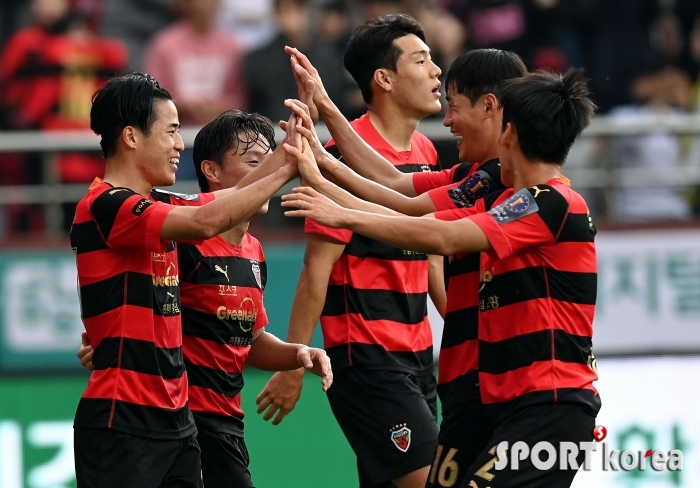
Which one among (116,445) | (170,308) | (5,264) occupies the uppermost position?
(5,264)

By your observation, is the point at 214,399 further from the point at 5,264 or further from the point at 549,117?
the point at 5,264

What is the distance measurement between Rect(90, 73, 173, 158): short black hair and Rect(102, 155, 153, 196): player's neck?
0.14ft

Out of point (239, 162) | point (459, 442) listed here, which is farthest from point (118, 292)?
point (459, 442)

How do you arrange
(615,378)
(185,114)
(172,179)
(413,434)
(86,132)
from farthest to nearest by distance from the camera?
(185,114) < (86,132) < (615,378) < (413,434) < (172,179)

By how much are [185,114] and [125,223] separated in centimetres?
480

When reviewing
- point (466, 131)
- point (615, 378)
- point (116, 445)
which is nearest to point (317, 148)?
point (466, 131)

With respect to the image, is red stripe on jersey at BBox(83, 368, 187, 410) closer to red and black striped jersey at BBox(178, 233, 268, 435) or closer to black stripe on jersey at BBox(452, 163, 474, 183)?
red and black striped jersey at BBox(178, 233, 268, 435)

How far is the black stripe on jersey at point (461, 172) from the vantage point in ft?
17.7

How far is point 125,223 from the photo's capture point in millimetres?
4441

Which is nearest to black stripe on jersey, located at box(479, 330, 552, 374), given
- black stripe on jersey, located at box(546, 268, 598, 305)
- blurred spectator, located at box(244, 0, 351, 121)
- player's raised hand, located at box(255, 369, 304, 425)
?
black stripe on jersey, located at box(546, 268, 598, 305)

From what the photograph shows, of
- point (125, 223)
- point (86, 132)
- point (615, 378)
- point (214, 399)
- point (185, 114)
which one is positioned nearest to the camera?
point (125, 223)

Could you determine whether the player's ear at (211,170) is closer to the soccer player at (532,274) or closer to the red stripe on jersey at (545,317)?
the soccer player at (532,274)

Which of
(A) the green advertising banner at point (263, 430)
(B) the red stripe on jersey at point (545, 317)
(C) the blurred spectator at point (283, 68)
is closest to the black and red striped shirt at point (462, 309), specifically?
(B) the red stripe on jersey at point (545, 317)

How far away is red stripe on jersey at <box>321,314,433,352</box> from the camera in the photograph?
5645 mm
